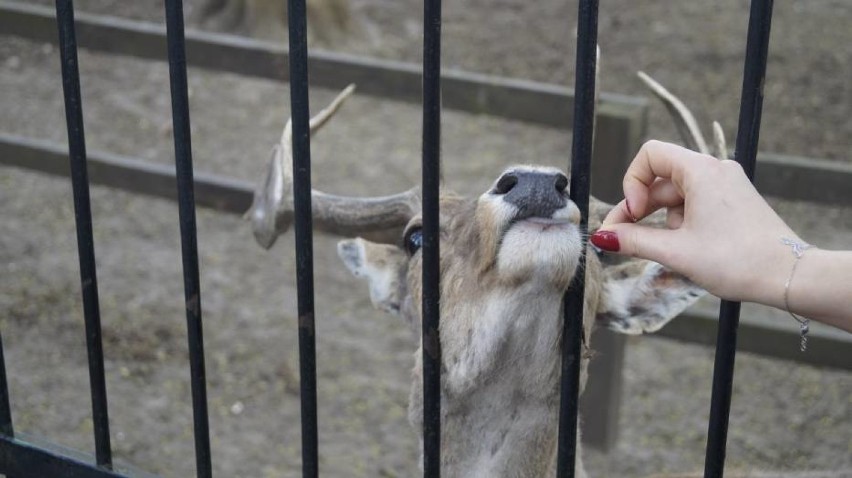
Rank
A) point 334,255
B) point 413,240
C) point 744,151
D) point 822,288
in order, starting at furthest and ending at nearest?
point 334,255 < point 413,240 < point 744,151 < point 822,288

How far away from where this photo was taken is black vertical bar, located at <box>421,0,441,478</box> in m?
2.08

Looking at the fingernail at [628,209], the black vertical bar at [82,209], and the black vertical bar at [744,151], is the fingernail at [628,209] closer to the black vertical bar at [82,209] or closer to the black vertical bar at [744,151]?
the black vertical bar at [744,151]

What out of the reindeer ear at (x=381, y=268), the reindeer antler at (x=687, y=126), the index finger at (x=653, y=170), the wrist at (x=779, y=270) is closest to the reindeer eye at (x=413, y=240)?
the reindeer ear at (x=381, y=268)

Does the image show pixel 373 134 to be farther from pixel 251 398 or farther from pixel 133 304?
pixel 251 398

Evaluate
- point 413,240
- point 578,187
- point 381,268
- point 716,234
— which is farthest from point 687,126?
point 716,234

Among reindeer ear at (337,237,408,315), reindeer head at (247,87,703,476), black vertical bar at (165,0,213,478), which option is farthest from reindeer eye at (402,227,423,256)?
black vertical bar at (165,0,213,478)

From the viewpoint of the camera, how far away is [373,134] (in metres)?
10.4

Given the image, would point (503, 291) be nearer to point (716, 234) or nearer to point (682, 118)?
point (716, 234)

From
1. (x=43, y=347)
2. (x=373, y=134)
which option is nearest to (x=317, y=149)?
(x=373, y=134)

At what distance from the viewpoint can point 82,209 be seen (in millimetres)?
2582

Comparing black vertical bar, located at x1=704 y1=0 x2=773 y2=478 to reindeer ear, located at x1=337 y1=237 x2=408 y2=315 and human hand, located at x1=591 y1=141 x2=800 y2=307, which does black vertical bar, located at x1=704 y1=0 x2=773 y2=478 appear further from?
reindeer ear, located at x1=337 y1=237 x2=408 y2=315

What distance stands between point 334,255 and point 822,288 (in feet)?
21.7

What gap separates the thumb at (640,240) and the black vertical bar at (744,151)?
20cm

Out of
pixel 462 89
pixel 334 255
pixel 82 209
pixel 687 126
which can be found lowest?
pixel 334 255
